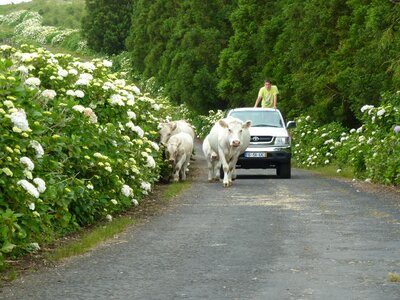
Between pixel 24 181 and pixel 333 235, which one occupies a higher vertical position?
pixel 24 181

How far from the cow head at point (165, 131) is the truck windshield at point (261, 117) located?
122 inches

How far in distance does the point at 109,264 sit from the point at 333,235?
3532 millimetres

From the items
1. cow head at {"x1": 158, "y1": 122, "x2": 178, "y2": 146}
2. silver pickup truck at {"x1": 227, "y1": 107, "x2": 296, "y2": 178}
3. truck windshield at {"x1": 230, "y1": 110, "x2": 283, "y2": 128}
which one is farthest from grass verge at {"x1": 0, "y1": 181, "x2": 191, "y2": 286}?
truck windshield at {"x1": 230, "y1": 110, "x2": 283, "y2": 128}

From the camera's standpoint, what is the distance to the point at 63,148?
50.6 ft

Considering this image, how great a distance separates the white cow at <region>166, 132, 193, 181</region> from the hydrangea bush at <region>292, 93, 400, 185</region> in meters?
4.12

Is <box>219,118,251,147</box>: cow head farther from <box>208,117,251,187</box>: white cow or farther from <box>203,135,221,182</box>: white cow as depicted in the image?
<box>203,135,221,182</box>: white cow

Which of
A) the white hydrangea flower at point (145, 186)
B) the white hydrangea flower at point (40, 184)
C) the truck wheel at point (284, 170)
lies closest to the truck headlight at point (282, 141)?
the truck wheel at point (284, 170)

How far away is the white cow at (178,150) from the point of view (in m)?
24.5

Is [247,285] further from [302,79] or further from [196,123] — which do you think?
[196,123]

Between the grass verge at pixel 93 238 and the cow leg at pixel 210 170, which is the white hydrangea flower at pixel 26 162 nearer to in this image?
the grass verge at pixel 93 238

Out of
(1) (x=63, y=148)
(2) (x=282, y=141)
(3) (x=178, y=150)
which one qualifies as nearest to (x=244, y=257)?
(1) (x=63, y=148)

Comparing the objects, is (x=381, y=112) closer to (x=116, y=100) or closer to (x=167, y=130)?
(x=167, y=130)

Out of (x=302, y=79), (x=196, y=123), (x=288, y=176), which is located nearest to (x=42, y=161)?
(x=288, y=176)

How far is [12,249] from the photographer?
11781mm
